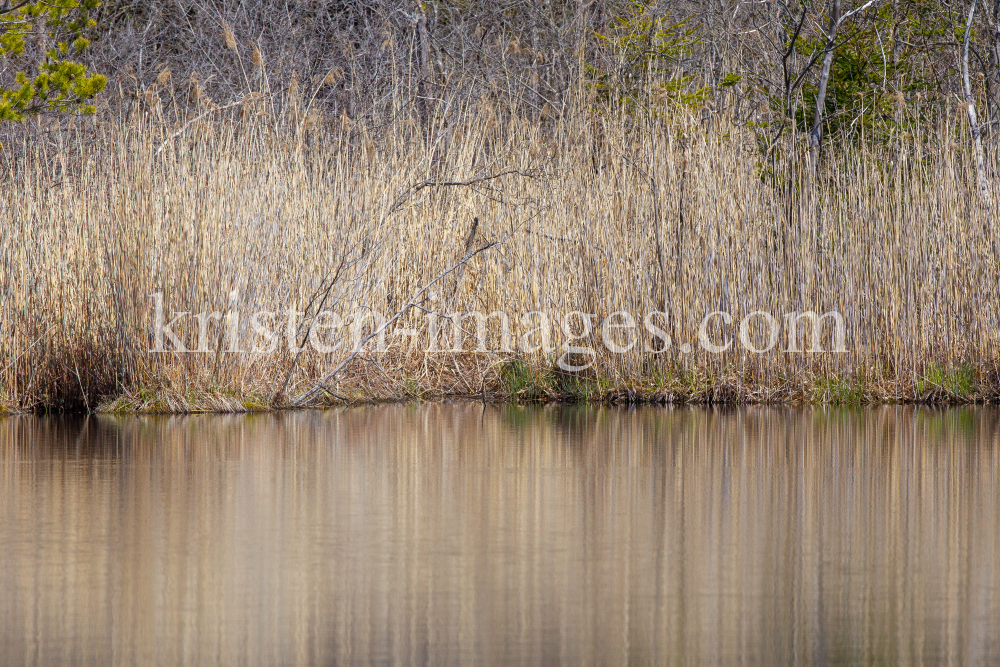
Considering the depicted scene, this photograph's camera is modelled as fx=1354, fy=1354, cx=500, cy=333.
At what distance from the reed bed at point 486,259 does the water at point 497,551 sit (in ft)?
4.29

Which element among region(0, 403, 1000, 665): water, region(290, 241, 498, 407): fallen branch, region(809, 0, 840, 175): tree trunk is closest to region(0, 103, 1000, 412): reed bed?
region(290, 241, 498, 407): fallen branch

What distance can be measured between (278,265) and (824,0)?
4.59 meters

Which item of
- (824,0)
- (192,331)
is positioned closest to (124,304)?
(192,331)

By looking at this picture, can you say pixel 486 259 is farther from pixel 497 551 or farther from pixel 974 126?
pixel 497 551

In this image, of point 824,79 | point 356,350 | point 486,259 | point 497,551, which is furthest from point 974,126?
point 497,551

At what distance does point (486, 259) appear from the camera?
771 centimetres

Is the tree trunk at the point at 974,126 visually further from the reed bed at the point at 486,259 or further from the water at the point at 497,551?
the water at the point at 497,551

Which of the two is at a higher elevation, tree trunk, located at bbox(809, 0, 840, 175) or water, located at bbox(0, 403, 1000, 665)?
tree trunk, located at bbox(809, 0, 840, 175)

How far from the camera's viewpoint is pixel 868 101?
8656 mm

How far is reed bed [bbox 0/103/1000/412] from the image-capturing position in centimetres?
647

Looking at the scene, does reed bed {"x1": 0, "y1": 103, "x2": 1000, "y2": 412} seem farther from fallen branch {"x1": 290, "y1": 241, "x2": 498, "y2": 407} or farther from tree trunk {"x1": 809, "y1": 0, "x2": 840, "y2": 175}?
tree trunk {"x1": 809, "y1": 0, "x2": 840, "y2": 175}

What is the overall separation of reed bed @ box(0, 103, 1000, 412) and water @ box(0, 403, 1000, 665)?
1307 millimetres

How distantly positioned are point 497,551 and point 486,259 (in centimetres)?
479

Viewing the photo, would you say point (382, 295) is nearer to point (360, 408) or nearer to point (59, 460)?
point (360, 408)
